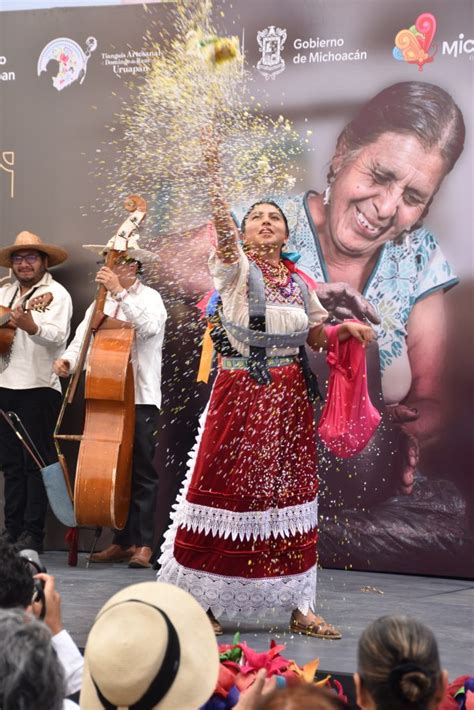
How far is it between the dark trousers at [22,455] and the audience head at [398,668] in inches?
190

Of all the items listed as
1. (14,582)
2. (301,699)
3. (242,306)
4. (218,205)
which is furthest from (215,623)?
(301,699)

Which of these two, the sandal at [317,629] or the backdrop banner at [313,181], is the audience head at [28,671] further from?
the backdrop banner at [313,181]

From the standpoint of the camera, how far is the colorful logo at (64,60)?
23.1 feet

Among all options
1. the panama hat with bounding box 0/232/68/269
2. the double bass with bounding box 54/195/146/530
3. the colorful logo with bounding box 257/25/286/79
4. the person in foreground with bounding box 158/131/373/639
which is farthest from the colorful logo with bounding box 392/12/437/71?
the panama hat with bounding box 0/232/68/269

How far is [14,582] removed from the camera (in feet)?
8.31

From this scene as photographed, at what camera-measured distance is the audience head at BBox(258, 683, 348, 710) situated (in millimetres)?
1813

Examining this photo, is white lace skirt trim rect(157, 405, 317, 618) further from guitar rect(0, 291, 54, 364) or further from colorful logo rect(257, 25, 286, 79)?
colorful logo rect(257, 25, 286, 79)

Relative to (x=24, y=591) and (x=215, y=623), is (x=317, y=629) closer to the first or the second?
(x=215, y=623)

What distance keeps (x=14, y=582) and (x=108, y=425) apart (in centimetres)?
371

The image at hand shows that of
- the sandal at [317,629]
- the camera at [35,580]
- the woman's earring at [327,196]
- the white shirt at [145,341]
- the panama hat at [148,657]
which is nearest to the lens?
the panama hat at [148,657]

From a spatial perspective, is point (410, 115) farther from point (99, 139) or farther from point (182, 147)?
point (99, 139)

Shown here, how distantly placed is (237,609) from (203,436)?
2.36 feet

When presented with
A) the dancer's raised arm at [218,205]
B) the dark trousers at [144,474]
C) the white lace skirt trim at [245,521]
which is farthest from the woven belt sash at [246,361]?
the dark trousers at [144,474]

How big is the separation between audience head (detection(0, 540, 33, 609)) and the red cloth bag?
2.53 m
